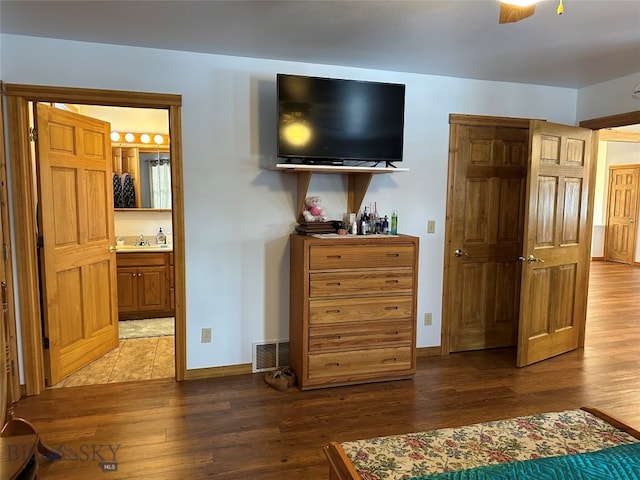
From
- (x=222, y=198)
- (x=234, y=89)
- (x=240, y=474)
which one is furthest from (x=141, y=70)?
(x=240, y=474)

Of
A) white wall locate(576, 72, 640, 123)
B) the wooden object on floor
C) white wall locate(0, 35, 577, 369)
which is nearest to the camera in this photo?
the wooden object on floor

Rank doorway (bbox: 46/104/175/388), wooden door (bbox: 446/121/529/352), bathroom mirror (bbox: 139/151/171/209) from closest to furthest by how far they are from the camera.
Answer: wooden door (bbox: 446/121/529/352) → doorway (bbox: 46/104/175/388) → bathroom mirror (bbox: 139/151/171/209)

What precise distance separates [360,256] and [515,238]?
1842mm

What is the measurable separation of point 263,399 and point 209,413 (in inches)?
15.2

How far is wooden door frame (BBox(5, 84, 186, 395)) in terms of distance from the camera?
2852 mm

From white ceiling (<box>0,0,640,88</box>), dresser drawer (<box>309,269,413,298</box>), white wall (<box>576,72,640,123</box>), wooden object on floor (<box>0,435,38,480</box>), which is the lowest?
wooden object on floor (<box>0,435,38,480</box>)

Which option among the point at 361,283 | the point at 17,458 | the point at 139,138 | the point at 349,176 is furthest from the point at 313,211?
the point at 139,138

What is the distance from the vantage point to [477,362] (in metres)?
3.76

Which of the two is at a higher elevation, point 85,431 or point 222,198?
point 222,198

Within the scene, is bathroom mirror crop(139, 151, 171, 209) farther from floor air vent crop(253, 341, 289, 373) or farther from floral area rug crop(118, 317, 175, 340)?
floor air vent crop(253, 341, 289, 373)

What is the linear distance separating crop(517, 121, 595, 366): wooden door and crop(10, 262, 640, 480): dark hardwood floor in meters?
0.27

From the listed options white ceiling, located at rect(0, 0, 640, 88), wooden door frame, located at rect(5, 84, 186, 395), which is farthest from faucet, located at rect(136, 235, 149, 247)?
white ceiling, located at rect(0, 0, 640, 88)

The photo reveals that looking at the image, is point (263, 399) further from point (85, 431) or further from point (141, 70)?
point (141, 70)

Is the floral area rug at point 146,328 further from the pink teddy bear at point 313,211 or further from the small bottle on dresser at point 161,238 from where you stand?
the pink teddy bear at point 313,211
